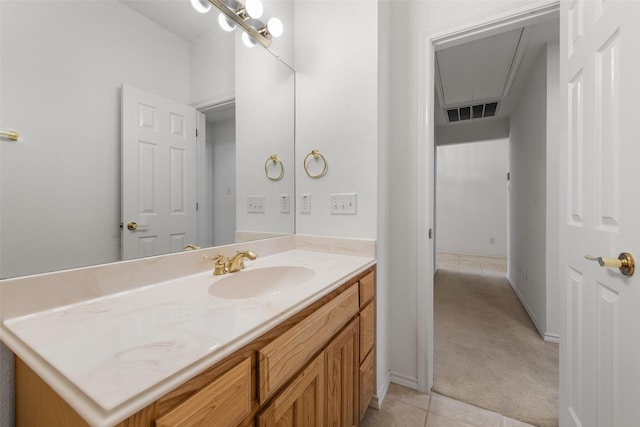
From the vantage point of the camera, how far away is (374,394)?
140cm

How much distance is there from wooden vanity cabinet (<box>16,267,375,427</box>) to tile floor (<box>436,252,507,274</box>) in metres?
4.00

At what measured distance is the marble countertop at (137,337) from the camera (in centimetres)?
38

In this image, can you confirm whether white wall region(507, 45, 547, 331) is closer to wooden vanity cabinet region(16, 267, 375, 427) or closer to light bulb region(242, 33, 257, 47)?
wooden vanity cabinet region(16, 267, 375, 427)

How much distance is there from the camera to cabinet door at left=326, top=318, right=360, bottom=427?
3.01 ft

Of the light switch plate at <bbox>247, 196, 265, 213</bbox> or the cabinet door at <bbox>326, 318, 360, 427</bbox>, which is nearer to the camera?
the cabinet door at <bbox>326, 318, 360, 427</bbox>

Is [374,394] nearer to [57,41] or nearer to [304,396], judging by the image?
[304,396]

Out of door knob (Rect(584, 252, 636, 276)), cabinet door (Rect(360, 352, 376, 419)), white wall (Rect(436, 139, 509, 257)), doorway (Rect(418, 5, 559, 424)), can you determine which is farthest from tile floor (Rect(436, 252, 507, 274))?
door knob (Rect(584, 252, 636, 276))

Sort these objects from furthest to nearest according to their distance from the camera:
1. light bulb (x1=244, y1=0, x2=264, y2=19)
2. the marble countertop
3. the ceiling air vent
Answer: the ceiling air vent → light bulb (x1=244, y1=0, x2=264, y2=19) → the marble countertop

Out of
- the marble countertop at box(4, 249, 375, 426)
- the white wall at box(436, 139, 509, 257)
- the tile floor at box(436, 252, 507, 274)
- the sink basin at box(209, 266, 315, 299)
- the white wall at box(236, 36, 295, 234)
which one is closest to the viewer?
the marble countertop at box(4, 249, 375, 426)

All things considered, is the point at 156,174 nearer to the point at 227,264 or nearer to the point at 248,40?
the point at 227,264

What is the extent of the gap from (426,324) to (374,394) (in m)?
0.48

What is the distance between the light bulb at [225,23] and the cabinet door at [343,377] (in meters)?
1.46

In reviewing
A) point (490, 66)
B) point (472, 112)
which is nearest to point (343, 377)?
point (490, 66)

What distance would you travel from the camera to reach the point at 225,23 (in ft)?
4.01
